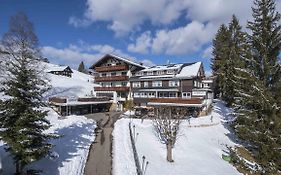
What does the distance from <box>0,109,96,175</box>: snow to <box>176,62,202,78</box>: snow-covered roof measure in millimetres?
21043

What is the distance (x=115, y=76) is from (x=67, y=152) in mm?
37217

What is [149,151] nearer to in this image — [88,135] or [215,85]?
[88,135]

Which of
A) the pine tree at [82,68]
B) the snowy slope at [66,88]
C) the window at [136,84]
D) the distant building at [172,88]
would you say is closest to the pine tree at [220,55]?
the distant building at [172,88]

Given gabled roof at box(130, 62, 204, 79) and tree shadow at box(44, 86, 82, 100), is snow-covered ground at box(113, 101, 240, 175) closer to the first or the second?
gabled roof at box(130, 62, 204, 79)

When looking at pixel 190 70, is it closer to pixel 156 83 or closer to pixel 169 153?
pixel 156 83

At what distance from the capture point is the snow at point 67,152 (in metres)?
19.8

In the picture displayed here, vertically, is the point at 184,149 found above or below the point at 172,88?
below

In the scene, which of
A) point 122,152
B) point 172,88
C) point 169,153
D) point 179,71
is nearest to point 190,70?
point 179,71

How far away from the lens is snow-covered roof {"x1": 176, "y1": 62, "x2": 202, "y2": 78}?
47.8m

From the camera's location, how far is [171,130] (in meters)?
27.3

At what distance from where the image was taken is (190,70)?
4972cm

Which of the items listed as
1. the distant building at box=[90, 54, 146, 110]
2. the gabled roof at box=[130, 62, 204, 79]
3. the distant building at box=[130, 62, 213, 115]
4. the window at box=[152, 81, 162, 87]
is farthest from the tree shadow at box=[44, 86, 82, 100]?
the window at box=[152, 81, 162, 87]

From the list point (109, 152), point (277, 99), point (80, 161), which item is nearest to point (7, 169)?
point (80, 161)

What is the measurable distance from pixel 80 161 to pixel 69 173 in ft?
8.58
